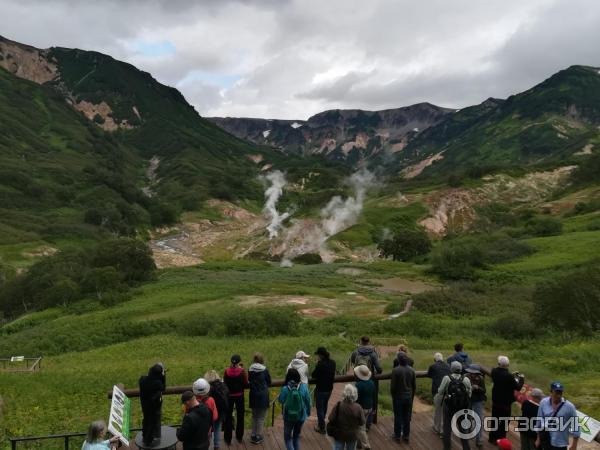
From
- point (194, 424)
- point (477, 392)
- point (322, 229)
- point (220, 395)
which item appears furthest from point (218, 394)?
point (322, 229)

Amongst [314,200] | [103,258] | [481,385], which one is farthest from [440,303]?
[314,200]

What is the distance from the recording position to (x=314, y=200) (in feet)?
451

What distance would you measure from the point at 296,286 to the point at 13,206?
85.3 m

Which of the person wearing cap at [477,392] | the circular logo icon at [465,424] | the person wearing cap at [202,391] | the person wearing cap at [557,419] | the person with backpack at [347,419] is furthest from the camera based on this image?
the person wearing cap at [477,392]

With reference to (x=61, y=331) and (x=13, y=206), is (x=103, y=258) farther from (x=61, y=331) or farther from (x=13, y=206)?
(x=13, y=206)

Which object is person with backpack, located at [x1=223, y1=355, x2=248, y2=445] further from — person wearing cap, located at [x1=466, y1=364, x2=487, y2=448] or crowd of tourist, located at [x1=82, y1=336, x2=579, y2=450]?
person wearing cap, located at [x1=466, y1=364, x2=487, y2=448]

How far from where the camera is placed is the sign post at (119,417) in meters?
9.98

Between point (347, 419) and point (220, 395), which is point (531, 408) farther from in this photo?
point (220, 395)

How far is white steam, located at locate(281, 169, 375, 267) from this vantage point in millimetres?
100631

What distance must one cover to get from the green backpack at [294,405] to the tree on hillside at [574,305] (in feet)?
89.3

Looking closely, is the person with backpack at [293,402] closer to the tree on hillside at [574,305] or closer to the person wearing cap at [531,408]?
the person wearing cap at [531,408]

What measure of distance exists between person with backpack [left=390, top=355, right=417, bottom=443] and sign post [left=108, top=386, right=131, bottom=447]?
22.1 feet

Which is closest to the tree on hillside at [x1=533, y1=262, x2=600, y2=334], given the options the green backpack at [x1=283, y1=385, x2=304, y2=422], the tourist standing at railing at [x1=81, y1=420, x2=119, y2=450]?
the green backpack at [x1=283, y1=385, x2=304, y2=422]

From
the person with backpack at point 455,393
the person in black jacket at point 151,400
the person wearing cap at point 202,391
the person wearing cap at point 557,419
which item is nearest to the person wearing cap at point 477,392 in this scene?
the person with backpack at point 455,393
